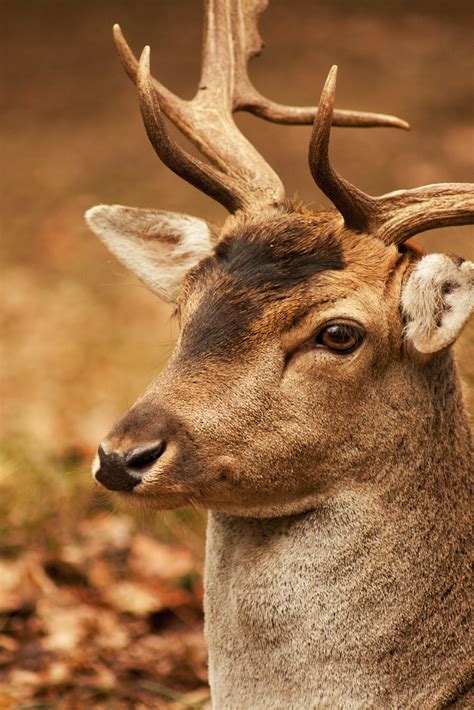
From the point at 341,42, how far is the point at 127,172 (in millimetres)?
2526

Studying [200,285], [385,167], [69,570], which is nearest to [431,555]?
[200,285]

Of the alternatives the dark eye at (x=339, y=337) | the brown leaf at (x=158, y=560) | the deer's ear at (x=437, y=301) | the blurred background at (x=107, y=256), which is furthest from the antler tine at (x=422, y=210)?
the brown leaf at (x=158, y=560)

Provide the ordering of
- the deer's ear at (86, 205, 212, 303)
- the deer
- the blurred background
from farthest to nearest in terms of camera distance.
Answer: the blurred background
the deer's ear at (86, 205, 212, 303)
the deer

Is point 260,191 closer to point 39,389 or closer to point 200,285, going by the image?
point 200,285

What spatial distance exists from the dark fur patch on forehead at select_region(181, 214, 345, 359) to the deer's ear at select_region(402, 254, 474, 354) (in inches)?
10.2

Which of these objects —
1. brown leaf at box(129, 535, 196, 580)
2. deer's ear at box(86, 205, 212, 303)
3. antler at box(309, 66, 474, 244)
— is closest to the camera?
antler at box(309, 66, 474, 244)

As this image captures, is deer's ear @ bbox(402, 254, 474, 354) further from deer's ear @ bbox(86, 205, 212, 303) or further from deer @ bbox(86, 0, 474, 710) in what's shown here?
deer's ear @ bbox(86, 205, 212, 303)

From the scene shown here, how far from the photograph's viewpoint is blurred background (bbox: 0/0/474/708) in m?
5.80

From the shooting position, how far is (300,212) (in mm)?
3977

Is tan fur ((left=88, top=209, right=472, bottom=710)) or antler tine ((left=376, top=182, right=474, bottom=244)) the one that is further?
antler tine ((left=376, top=182, right=474, bottom=244))

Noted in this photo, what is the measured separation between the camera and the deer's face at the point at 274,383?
3.45 meters

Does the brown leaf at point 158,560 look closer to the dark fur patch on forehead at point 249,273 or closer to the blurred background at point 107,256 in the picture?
the blurred background at point 107,256

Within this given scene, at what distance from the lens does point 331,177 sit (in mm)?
3650

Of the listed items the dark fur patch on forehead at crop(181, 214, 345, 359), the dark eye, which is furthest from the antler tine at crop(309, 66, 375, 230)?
the dark eye
